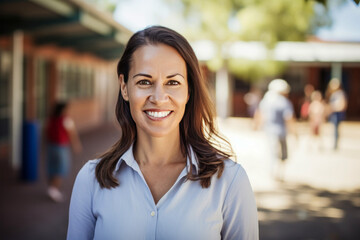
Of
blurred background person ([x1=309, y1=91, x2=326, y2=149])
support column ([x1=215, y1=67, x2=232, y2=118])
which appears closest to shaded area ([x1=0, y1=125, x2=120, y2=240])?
blurred background person ([x1=309, y1=91, x2=326, y2=149])

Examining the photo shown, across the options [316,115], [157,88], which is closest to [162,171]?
[157,88]

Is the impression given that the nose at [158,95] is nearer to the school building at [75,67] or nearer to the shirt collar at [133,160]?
the shirt collar at [133,160]

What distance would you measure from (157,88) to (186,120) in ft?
1.03

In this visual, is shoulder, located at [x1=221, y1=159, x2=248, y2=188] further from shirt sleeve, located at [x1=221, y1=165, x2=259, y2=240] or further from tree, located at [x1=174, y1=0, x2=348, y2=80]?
tree, located at [x1=174, y1=0, x2=348, y2=80]

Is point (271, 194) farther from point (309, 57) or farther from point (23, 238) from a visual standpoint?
point (309, 57)

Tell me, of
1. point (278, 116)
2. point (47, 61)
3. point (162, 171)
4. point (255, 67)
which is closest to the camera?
point (162, 171)

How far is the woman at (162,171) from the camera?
179 centimetres

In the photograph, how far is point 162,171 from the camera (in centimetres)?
201

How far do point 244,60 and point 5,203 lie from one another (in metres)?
16.2

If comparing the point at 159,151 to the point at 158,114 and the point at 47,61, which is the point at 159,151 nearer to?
the point at 158,114

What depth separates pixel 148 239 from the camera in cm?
178

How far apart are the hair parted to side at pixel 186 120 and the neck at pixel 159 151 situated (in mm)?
60

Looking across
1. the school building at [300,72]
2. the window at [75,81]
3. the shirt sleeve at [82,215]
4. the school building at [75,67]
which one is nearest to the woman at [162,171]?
the shirt sleeve at [82,215]

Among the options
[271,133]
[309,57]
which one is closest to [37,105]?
[271,133]
